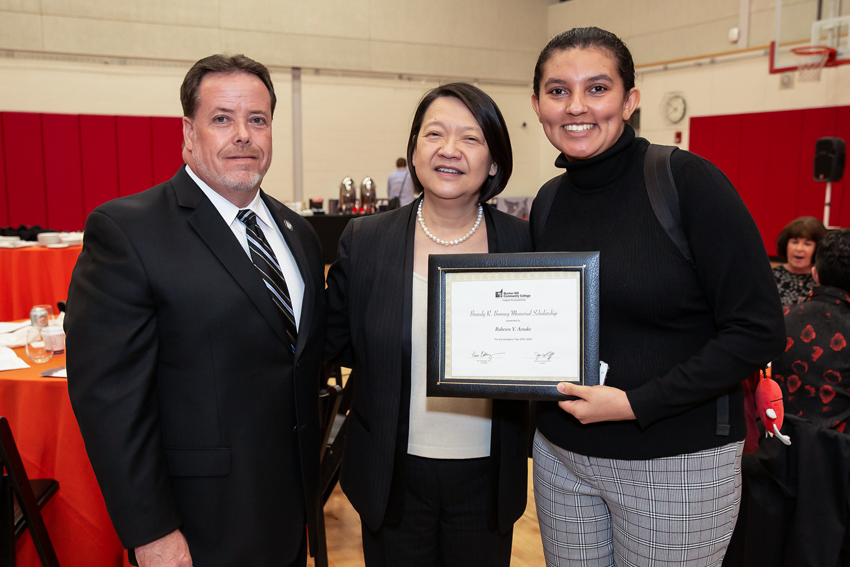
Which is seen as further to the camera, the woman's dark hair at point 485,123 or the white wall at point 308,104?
the white wall at point 308,104

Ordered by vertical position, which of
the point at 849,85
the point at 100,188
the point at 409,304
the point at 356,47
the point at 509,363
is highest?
the point at 356,47

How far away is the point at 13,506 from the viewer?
223 centimetres

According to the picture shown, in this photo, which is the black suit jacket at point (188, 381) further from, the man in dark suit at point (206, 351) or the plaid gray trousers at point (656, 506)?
the plaid gray trousers at point (656, 506)

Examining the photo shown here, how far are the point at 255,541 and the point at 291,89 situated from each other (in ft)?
38.3

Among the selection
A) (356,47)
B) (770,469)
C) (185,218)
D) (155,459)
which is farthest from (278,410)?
(356,47)

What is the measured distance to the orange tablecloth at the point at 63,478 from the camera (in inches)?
99.6

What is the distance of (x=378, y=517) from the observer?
1712 millimetres

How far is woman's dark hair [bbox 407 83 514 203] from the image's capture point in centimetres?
178

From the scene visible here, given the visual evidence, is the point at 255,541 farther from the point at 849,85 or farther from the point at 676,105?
the point at 676,105

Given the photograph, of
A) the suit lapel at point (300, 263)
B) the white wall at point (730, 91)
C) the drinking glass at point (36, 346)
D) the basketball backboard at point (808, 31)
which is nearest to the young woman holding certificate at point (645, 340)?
the suit lapel at point (300, 263)

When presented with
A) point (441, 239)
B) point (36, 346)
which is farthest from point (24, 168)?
point (441, 239)

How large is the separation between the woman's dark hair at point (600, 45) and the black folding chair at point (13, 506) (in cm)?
217

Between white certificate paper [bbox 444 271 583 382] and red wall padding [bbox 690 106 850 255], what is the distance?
33.8 feet

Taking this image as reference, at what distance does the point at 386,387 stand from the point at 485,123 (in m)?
0.82
